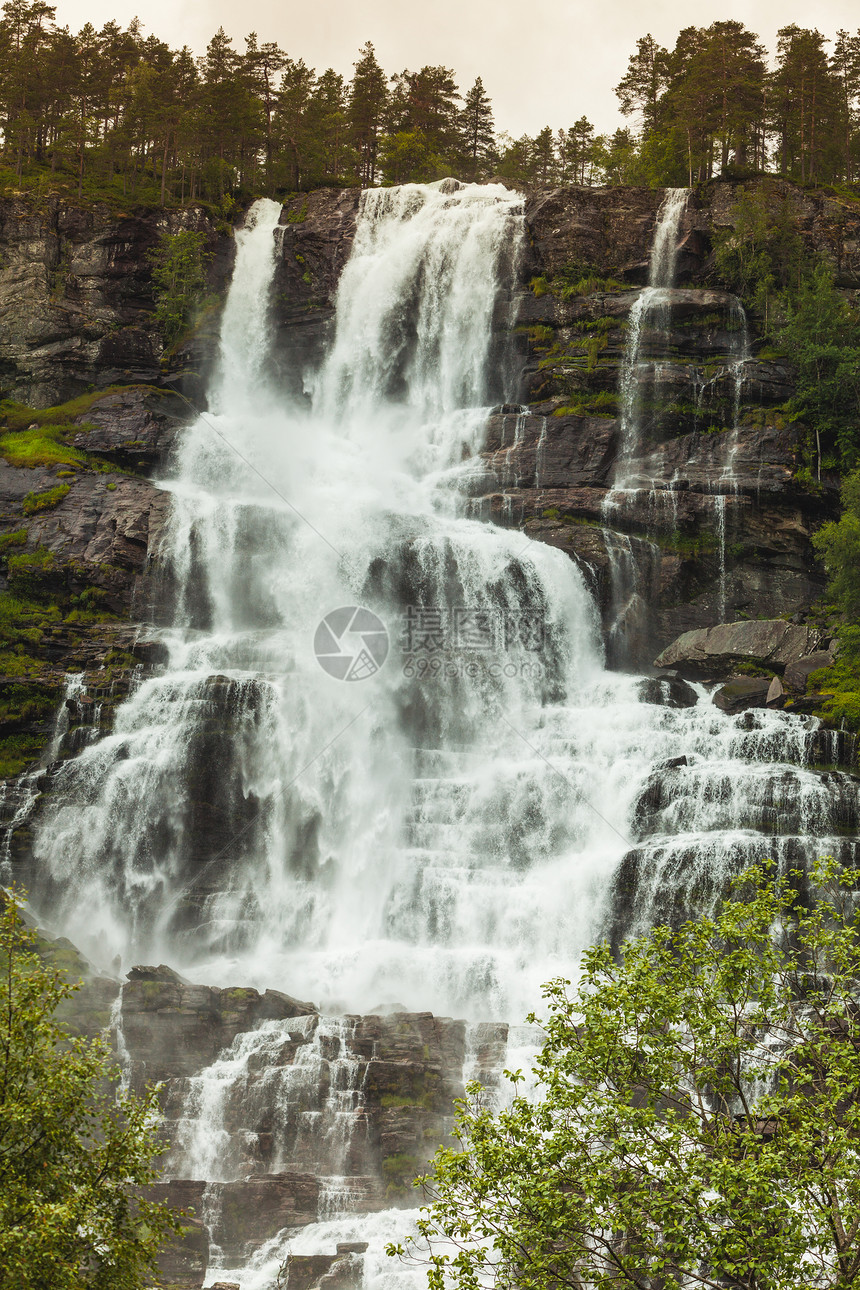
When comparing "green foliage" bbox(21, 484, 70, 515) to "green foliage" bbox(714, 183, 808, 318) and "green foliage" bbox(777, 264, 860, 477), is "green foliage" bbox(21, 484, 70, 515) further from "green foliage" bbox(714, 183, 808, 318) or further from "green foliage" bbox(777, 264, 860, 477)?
"green foliage" bbox(714, 183, 808, 318)

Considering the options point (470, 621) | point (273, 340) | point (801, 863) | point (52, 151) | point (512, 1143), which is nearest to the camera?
point (512, 1143)

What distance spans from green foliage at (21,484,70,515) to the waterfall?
15.0ft

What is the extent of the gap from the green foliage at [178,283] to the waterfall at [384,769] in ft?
26.5

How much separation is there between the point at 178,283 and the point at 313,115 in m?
16.3

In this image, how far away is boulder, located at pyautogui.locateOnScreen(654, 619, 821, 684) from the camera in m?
Answer: 36.1

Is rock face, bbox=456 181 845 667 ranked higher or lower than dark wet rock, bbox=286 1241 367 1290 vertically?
higher

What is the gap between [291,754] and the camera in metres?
35.0

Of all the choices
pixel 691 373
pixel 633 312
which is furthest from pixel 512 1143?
pixel 633 312

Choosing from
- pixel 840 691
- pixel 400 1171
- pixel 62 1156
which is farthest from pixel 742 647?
pixel 62 1156

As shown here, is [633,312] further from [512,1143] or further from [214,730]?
[512,1143]

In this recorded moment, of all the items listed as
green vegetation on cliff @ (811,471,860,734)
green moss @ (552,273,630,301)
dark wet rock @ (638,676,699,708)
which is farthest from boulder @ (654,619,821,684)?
green moss @ (552,273,630,301)

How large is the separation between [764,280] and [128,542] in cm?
2969

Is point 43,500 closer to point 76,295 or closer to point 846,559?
point 76,295

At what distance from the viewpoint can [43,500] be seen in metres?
43.2
